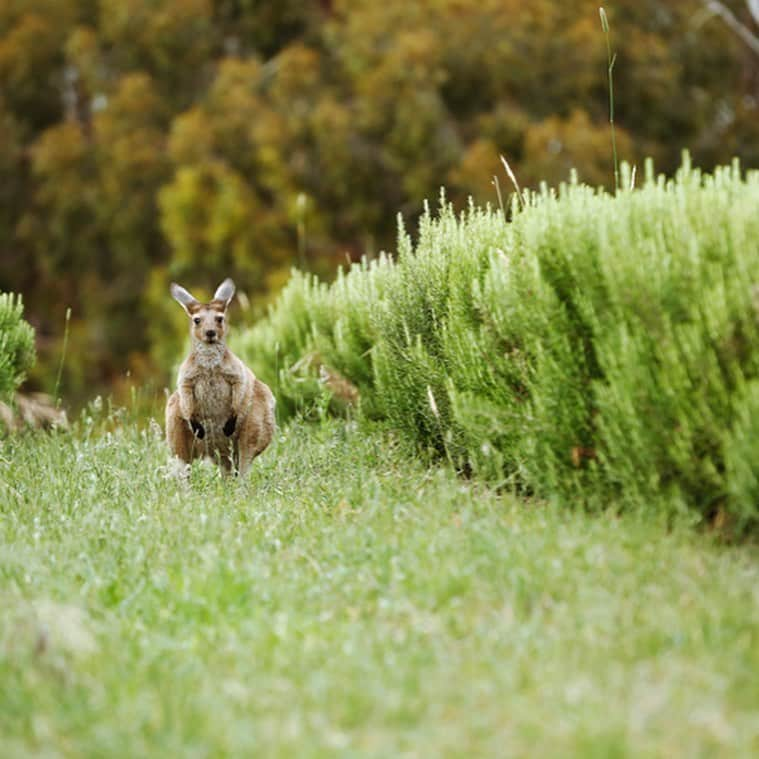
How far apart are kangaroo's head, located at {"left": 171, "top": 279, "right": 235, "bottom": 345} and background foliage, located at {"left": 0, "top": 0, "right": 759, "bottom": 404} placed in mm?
16881

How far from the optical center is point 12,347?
34.7 feet

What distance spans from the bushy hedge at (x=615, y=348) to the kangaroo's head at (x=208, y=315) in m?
1.29

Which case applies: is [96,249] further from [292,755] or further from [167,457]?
[292,755]

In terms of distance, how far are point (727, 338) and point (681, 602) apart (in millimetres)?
1246

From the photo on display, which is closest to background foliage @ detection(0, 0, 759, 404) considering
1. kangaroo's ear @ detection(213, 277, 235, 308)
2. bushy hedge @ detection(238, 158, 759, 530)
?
kangaroo's ear @ detection(213, 277, 235, 308)

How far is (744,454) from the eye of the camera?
5.27 meters

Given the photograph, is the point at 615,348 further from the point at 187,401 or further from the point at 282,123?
the point at 282,123

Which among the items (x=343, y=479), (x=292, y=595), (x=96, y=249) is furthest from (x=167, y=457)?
(x=96, y=249)

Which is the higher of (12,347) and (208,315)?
(208,315)

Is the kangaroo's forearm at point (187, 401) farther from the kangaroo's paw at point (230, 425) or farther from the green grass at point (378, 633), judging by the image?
the green grass at point (378, 633)

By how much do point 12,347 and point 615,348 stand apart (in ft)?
20.4

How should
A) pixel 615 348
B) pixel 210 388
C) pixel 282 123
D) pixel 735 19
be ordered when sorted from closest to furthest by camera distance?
pixel 615 348, pixel 210 388, pixel 282 123, pixel 735 19

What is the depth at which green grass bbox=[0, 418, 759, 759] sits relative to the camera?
4.02m

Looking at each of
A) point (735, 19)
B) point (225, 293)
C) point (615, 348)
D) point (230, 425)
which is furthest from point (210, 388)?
point (735, 19)
